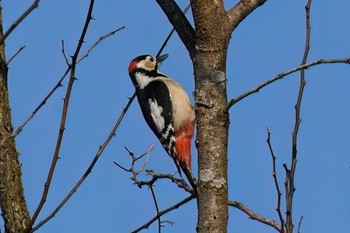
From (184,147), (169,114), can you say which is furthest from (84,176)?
(169,114)

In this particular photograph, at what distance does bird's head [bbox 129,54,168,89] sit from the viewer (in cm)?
607

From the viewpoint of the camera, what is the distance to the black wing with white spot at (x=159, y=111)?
18.6 feet

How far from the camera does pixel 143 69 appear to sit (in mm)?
6207

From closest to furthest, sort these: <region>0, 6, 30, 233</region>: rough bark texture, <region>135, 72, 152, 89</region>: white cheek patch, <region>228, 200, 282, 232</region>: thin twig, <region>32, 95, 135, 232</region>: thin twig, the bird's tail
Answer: <region>228, 200, 282, 232</region>: thin twig
<region>32, 95, 135, 232</region>: thin twig
<region>0, 6, 30, 233</region>: rough bark texture
the bird's tail
<region>135, 72, 152, 89</region>: white cheek patch

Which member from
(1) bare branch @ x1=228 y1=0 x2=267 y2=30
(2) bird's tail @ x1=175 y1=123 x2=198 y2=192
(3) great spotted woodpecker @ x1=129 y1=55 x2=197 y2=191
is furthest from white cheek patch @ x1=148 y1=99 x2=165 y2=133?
(1) bare branch @ x1=228 y1=0 x2=267 y2=30

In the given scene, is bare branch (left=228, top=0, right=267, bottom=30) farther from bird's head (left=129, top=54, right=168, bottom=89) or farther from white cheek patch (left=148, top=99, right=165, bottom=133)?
bird's head (left=129, top=54, right=168, bottom=89)

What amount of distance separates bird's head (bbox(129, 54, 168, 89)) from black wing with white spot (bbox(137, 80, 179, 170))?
22cm

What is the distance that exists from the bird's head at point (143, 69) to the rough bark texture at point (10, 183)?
2291 millimetres

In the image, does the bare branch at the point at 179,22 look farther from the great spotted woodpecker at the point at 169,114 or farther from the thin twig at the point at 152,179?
the great spotted woodpecker at the point at 169,114

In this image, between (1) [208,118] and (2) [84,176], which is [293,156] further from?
(2) [84,176]

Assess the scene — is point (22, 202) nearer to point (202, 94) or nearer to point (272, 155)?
point (202, 94)

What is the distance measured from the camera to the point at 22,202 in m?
3.61

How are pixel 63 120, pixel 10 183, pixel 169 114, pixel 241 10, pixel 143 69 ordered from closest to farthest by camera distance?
pixel 63 120 → pixel 241 10 → pixel 10 183 → pixel 169 114 → pixel 143 69

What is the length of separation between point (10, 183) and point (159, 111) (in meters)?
2.25
